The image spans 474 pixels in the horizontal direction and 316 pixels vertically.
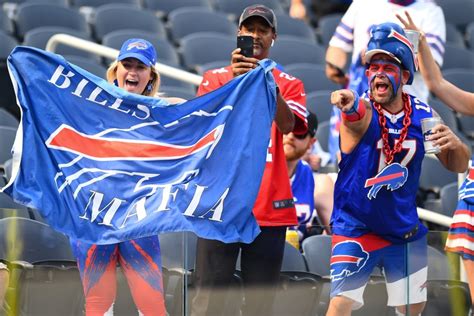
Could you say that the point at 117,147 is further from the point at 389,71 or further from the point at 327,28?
the point at 327,28

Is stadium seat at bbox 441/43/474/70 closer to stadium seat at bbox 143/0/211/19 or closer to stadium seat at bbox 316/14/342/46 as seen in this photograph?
stadium seat at bbox 316/14/342/46

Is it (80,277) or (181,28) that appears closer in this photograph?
(80,277)

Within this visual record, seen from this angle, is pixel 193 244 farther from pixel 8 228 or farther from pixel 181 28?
pixel 181 28

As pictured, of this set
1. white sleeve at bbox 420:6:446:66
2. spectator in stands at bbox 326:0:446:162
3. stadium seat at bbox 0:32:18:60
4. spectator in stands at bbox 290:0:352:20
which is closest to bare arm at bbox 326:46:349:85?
spectator in stands at bbox 326:0:446:162

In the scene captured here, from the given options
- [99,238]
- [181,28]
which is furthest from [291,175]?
[181,28]

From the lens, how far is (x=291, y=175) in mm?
8125

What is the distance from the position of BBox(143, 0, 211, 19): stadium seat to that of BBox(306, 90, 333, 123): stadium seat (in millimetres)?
2327

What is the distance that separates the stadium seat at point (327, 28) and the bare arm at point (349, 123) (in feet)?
20.9

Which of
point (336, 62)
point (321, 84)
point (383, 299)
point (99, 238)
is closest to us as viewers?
point (99, 238)

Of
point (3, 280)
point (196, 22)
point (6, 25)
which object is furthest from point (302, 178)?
point (196, 22)

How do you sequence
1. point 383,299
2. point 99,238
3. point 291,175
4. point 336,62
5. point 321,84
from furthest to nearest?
point 321,84 < point 336,62 < point 291,175 < point 383,299 < point 99,238

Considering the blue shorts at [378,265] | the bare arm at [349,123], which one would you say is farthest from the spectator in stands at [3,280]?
the bare arm at [349,123]

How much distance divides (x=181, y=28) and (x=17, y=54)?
5607mm

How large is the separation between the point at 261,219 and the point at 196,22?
224 inches
